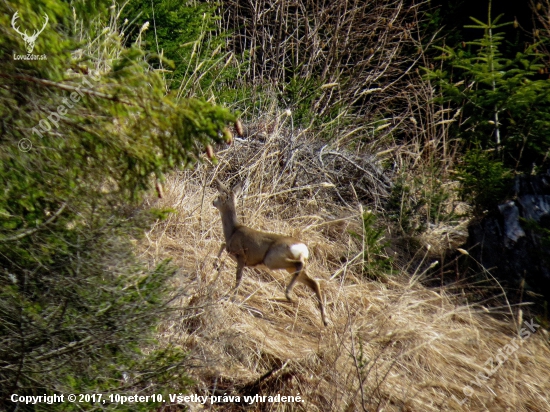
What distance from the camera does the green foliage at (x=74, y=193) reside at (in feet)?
11.3

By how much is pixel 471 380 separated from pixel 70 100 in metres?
3.29

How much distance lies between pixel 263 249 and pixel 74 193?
2.12 metres

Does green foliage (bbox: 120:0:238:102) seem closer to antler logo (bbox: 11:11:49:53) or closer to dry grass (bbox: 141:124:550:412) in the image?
dry grass (bbox: 141:124:550:412)

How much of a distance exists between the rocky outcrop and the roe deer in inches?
70.3

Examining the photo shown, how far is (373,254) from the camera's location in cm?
699

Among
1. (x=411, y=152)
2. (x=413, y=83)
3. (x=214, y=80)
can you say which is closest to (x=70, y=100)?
(x=214, y=80)

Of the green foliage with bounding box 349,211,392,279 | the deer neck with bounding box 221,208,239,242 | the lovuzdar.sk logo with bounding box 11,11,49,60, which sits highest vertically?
the lovuzdar.sk logo with bounding box 11,11,49,60

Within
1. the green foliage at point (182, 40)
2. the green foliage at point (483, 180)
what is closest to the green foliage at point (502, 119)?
the green foliage at point (483, 180)

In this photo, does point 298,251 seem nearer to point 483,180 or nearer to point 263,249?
point 263,249

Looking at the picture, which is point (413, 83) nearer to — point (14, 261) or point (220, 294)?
point (220, 294)

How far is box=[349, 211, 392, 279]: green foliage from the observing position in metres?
6.89

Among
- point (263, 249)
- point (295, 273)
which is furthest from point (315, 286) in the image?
point (263, 249)

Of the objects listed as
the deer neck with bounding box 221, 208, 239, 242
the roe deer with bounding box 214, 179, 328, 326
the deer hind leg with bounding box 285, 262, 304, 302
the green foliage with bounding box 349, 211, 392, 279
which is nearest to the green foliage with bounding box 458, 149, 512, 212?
the green foliage with bounding box 349, 211, 392, 279

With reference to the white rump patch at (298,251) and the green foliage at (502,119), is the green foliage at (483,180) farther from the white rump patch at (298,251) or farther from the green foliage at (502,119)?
the white rump patch at (298,251)
